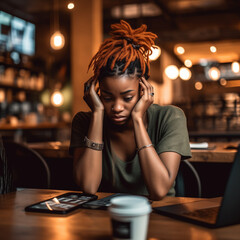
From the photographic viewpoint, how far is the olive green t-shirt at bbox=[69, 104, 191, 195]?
1.49 metres

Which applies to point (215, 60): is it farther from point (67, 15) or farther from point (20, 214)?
point (20, 214)

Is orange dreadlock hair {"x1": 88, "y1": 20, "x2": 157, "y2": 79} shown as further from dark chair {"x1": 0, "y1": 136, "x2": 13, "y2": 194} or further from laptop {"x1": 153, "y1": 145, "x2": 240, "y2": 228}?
laptop {"x1": 153, "y1": 145, "x2": 240, "y2": 228}

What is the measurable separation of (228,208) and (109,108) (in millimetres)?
753

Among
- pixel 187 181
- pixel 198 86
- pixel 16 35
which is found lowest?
pixel 187 181

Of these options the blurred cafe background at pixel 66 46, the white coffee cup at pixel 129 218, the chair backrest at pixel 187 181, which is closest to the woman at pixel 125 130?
the chair backrest at pixel 187 181

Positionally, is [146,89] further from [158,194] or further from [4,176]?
[4,176]

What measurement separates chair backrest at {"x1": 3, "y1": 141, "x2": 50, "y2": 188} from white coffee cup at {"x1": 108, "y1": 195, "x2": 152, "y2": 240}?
4.91ft

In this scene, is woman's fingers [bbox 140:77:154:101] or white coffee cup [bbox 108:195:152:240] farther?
woman's fingers [bbox 140:77:154:101]

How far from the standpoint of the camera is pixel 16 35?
8.56 m

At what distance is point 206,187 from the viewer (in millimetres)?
2555

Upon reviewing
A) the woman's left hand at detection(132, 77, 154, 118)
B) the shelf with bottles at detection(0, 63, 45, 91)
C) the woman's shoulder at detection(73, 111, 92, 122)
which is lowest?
the woman's shoulder at detection(73, 111, 92, 122)

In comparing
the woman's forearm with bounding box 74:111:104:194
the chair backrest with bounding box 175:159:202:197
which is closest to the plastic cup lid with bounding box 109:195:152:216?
the woman's forearm with bounding box 74:111:104:194

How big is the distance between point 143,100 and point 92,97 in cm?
24

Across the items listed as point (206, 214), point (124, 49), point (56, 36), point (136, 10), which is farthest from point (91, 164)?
point (136, 10)
